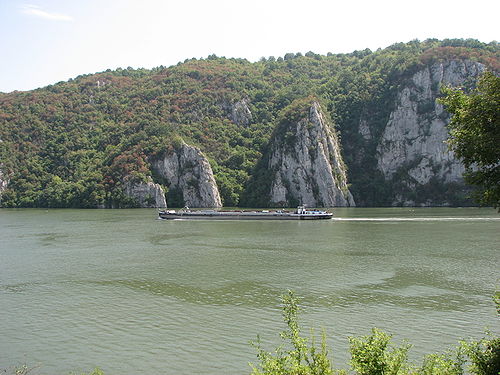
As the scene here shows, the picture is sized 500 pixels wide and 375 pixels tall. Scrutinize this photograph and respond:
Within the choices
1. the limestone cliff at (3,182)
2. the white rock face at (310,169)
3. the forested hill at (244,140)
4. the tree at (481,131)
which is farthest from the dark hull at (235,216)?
the limestone cliff at (3,182)

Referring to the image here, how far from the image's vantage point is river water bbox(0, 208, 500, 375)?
1995cm

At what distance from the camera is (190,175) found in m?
137

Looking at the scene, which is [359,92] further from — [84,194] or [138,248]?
[138,248]

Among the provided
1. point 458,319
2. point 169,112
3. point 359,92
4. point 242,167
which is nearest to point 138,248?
point 458,319

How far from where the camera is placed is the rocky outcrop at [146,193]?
13175cm

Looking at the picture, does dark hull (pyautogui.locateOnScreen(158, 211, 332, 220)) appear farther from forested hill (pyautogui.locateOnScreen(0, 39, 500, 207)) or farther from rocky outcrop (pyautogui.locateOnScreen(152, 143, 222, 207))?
forested hill (pyautogui.locateOnScreen(0, 39, 500, 207))

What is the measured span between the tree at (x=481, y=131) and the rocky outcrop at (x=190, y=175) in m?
120

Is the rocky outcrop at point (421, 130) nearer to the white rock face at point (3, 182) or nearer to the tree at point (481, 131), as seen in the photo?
the white rock face at point (3, 182)

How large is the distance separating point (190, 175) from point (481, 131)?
12485 cm

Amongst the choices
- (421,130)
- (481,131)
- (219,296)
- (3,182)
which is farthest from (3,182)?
(481,131)

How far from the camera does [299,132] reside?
447ft

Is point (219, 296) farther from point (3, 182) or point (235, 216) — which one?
point (3, 182)

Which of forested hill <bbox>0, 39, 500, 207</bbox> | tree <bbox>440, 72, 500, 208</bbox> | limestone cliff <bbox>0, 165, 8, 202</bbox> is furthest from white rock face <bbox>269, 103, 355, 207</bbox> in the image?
tree <bbox>440, 72, 500, 208</bbox>

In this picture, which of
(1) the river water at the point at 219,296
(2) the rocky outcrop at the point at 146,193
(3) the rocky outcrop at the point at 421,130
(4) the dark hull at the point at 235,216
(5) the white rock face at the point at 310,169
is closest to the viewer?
(1) the river water at the point at 219,296
